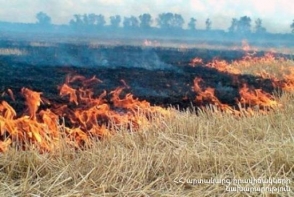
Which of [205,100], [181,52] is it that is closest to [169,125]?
[205,100]

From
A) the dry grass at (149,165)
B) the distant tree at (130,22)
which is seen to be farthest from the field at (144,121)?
the distant tree at (130,22)

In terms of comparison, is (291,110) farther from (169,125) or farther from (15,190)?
(15,190)

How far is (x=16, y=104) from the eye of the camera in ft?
8.68

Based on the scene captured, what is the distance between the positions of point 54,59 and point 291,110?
1936 mm

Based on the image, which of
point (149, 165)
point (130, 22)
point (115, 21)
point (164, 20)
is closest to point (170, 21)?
point (164, 20)

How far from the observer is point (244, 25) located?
3508mm

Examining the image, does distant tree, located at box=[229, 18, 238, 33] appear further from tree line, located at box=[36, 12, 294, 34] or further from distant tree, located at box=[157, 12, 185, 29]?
distant tree, located at box=[157, 12, 185, 29]

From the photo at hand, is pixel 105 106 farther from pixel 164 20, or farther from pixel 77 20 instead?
pixel 164 20

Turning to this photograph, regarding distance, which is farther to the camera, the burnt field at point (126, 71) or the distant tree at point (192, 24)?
the distant tree at point (192, 24)

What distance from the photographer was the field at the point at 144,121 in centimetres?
216

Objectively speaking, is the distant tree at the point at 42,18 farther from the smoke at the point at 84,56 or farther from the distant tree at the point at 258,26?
the distant tree at the point at 258,26

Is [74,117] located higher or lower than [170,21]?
lower

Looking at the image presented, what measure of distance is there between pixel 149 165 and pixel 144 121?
632 mm

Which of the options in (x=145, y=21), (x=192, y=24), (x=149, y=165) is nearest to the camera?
(x=149, y=165)
